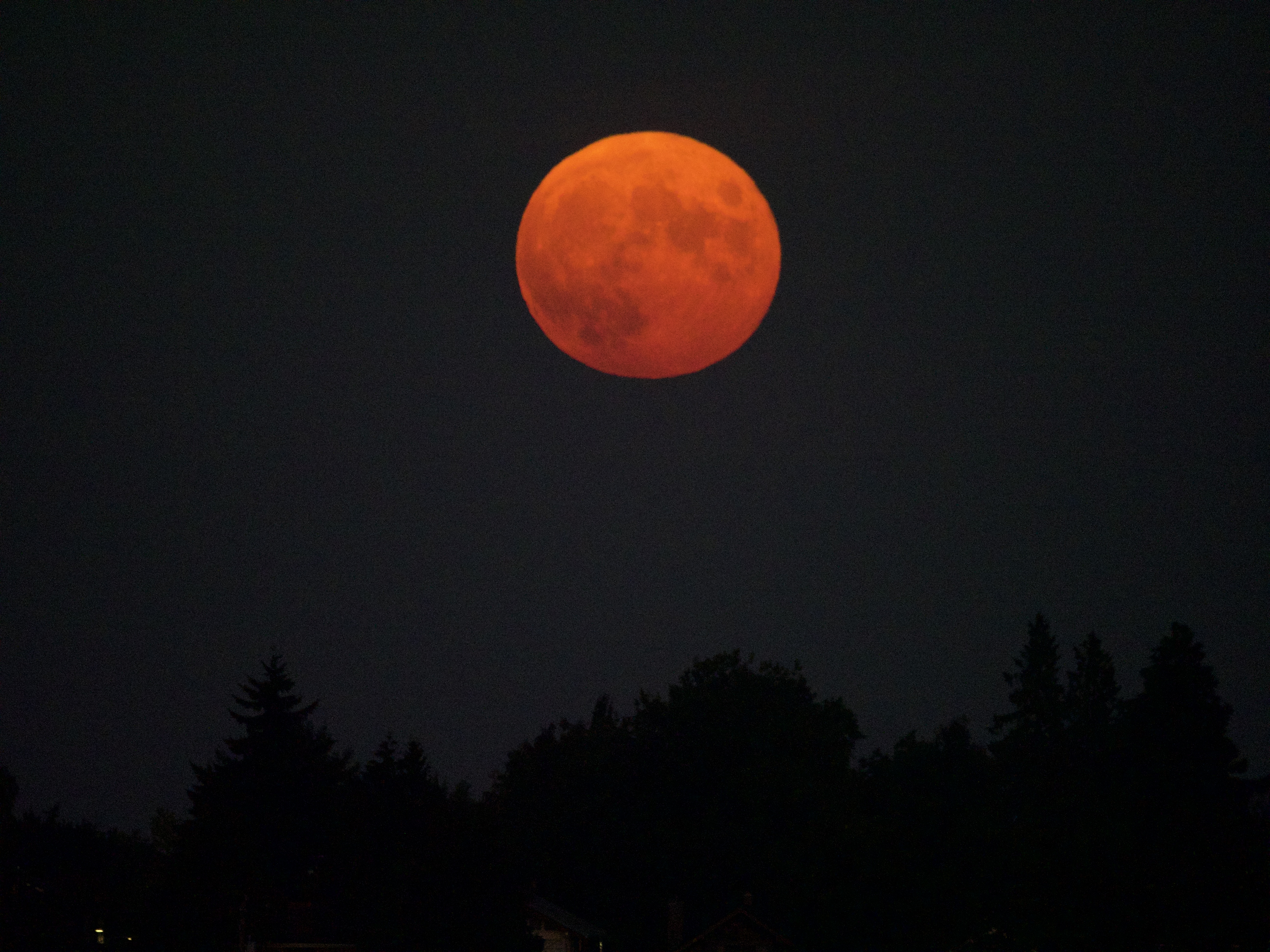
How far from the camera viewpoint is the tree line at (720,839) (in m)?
40.8

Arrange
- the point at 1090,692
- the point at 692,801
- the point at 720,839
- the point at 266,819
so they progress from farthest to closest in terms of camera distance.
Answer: the point at 1090,692 < the point at 692,801 < the point at 720,839 < the point at 266,819

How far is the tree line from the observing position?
40.8 metres

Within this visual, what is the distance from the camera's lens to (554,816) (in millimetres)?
86375

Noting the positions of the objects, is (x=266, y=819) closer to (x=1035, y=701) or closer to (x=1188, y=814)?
(x=1188, y=814)

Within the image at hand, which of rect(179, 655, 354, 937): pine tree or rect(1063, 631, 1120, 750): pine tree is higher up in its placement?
rect(1063, 631, 1120, 750): pine tree

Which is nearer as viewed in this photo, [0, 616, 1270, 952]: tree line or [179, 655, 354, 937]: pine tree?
[0, 616, 1270, 952]: tree line

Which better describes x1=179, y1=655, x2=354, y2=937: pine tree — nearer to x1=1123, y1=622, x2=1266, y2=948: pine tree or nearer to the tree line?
the tree line

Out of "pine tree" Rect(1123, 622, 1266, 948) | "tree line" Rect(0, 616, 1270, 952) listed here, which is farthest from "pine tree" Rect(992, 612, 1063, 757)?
"pine tree" Rect(1123, 622, 1266, 948)

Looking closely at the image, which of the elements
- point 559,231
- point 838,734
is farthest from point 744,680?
point 559,231

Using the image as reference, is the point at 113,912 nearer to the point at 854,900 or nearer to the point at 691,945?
the point at 691,945

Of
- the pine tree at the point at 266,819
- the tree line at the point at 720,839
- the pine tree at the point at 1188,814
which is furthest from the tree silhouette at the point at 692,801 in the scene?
the pine tree at the point at 1188,814

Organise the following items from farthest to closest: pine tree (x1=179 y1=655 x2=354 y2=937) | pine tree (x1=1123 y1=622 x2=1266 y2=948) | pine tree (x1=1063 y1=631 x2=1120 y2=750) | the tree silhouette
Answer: pine tree (x1=1063 y1=631 x2=1120 y2=750) < the tree silhouette < pine tree (x1=179 y1=655 x2=354 y2=937) < pine tree (x1=1123 y1=622 x2=1266 y2=948)

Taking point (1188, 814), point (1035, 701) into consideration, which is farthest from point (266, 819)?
point (1035, 701)

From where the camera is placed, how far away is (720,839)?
8012 cm
